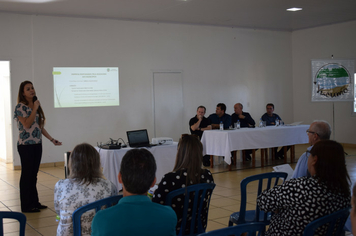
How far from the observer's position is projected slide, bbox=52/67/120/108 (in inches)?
328

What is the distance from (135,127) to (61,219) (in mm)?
6628

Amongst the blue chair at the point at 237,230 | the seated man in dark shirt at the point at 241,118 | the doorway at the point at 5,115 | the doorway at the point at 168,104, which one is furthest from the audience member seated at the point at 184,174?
the doorway at the point at 5,115

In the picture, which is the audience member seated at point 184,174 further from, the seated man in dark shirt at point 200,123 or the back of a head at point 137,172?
the seated man in dark shirt at point 200,123

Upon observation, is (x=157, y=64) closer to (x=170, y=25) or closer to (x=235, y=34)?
(x=170, y=25)

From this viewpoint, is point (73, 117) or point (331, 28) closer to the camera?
point (73, 117)

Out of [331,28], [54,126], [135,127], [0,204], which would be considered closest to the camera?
[0,204]

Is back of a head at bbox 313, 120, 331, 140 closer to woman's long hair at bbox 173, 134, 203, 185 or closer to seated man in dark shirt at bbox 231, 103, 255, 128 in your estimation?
woman's long hair at bbox 173, 134, 203, 185

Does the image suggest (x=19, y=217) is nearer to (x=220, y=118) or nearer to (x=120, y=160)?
(x=120, y=160)

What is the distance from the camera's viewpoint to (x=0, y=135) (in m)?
9.41

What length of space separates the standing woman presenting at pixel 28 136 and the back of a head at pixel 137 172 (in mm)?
3005

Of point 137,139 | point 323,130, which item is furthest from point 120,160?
point 323,130

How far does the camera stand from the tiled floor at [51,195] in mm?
4078

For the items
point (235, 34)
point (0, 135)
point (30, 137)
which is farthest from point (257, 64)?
point (30, 137)

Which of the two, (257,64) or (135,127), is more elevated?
(257,64)
